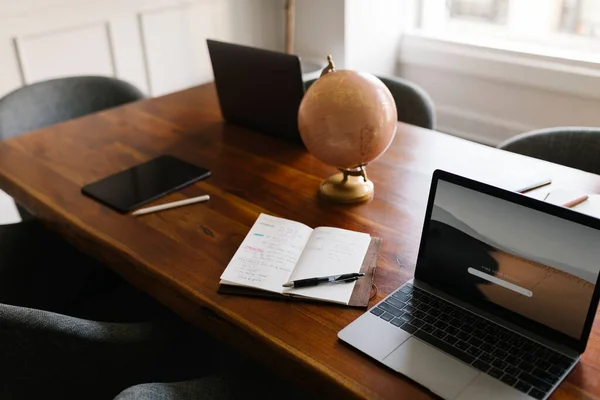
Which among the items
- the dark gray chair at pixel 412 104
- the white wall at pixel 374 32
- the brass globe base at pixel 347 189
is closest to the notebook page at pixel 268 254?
the brass globe base at pixel 347 189

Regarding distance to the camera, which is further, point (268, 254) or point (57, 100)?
point (57, 100)

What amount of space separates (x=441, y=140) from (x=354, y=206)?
43cm

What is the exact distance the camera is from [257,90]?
160 cm

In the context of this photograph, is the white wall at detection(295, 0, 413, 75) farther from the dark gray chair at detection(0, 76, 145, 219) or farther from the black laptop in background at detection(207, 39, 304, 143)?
the black laptop in background at detection(207, 39, 304, 143)

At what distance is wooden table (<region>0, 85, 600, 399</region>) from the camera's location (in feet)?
3.00

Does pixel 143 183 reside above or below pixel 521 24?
below

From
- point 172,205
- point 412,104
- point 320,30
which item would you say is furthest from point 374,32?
point 172,205

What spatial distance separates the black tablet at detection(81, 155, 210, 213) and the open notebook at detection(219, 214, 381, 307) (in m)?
0.29

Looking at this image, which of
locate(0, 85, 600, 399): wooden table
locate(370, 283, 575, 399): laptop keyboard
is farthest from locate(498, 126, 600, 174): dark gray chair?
locate(370, 283, 575, 399): laptop keyboard

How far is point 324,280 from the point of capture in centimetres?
105

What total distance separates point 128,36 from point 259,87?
4.31 feet

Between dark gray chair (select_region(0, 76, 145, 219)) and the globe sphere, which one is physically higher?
the globe sphere

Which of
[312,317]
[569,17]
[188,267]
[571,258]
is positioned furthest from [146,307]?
[569,17]

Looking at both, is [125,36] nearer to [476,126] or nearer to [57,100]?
[57,100]
